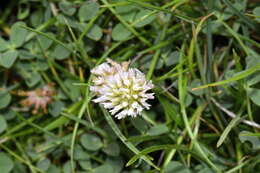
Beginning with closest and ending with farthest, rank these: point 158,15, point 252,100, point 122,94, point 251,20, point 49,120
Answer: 1. point 122,94
2. point 252,100
3. point 251,20
4. point 158,15
5. point 49,120

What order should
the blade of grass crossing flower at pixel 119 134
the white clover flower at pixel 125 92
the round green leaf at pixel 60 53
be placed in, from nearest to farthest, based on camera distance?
1. the white clover flower at pixel 125 92
2. the blade of grass crossing flower at pixel 119 134
3. the round green leaf at pixel 60 53

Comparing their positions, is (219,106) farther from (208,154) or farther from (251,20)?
(251,20)

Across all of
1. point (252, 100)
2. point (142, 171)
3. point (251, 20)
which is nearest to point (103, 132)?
point (142, 171)

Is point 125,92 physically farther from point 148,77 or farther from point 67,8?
point 67,8

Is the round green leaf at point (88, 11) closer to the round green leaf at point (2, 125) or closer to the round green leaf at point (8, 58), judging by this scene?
the round green leaf at point (8, 58)

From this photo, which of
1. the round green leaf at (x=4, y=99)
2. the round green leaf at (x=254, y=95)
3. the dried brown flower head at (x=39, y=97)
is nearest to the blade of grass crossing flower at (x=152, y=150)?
the round green leaf at (x=254, y=95)

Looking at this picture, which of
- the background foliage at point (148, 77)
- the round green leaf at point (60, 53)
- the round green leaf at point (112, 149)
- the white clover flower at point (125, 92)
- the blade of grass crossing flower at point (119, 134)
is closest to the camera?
the white clover flower at point (125, 92)

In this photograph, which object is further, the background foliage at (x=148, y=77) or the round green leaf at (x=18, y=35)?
the round green leaf at (x=18, y=35)

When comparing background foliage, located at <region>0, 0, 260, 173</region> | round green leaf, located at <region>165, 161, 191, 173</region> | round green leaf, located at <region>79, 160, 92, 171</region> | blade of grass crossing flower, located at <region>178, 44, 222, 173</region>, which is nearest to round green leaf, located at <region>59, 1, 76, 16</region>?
background foliage, located at <region>0, 0, 260, 173</region>
